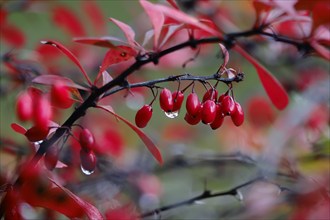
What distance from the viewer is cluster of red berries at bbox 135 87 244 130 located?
85 cm

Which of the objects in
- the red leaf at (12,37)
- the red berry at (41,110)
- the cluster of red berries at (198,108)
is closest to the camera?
the red berry at (41,110)


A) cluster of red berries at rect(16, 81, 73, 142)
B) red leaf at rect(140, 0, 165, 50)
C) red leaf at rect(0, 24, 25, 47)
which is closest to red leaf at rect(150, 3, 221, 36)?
red leaf at rect(140, 0, 165, 50)

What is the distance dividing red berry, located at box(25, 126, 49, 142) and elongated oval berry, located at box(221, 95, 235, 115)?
0.78 ft

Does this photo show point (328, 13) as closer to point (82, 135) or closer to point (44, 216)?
point (82, 135)

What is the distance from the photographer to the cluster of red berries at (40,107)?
0.75 metres

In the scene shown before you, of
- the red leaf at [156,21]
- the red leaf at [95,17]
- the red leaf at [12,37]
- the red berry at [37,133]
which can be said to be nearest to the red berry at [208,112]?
the red leaf at [156,21]

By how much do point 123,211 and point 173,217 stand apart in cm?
50

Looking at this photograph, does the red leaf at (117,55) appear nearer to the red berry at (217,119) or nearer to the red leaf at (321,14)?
the red berry at (217,119)

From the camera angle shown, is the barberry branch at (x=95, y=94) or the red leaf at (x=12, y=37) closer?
the barberry branch at (x=95, y=94)

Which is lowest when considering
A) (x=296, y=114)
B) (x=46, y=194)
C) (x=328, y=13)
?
(x=46, y=194)

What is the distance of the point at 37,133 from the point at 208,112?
0.22 meters

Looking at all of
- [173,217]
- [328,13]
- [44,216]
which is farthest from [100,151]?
[328,13]

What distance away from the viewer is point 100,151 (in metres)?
1.69

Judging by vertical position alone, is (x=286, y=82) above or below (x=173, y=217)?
above
